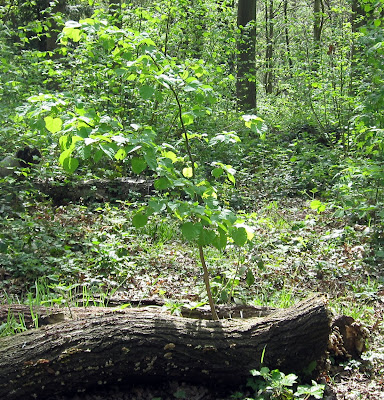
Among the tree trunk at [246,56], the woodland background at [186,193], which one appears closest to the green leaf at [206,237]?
the woodland background at [186,193]

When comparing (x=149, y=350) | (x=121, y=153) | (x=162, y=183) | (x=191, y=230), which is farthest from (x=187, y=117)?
(x=149, y=350)

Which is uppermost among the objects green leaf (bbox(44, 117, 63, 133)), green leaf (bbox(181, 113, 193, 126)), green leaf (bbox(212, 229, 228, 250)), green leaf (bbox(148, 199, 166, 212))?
green leaf (bbox(181, 113, 193, 126))

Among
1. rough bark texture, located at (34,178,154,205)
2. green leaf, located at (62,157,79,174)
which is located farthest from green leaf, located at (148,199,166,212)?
rough bark texture, located at (34,178,154,205)

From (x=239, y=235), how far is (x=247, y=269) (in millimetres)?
1905

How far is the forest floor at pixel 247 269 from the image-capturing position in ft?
12.3

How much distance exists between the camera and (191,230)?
323 centimetres

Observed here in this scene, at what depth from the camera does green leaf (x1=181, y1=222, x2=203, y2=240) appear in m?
3.19

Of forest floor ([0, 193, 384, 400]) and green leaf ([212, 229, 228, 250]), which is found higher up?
green leaf ([212, 229, 228, 250])

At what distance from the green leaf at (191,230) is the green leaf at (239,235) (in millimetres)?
250

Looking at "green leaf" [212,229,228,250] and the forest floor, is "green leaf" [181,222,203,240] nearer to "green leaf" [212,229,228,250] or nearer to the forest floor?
"green leaf" [212,229,228,250]

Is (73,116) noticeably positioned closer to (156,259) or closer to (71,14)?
(156,259)

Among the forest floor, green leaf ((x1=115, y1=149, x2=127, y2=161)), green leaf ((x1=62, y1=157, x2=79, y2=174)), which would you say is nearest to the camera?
green leaf ((x1=62, y1=157, x2=79, y2=174))

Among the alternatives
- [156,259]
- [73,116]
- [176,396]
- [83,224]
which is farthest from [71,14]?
[176,396]

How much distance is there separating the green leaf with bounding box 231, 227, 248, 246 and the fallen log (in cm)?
76
